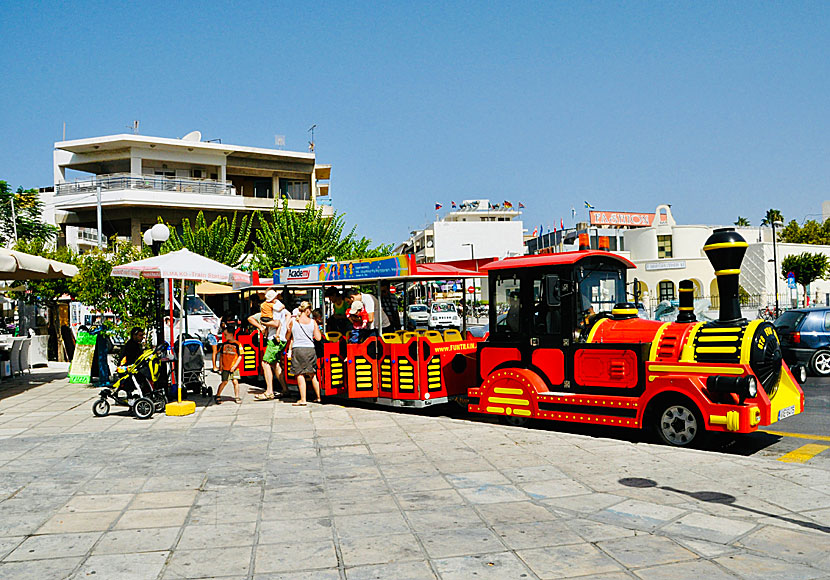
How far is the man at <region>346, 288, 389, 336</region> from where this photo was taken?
38.1 ft

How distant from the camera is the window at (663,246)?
6738cm

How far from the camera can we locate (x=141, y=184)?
134 ft

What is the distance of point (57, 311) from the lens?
22844 mm

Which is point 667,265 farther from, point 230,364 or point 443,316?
point 230,364

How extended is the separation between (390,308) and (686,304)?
4564 millimetres

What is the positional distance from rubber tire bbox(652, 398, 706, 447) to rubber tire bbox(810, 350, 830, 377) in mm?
8510

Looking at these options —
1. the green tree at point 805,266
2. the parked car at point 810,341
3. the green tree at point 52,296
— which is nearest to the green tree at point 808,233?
the green tree at point 805,266

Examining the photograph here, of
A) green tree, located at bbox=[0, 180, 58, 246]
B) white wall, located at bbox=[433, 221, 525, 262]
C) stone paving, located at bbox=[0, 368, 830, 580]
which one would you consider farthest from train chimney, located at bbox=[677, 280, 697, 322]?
white wall, located at bbox=[433, 221, 525, 262]

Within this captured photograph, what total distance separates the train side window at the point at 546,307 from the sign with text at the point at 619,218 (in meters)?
76.3

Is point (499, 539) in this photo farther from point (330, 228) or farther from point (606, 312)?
point (330, 228)

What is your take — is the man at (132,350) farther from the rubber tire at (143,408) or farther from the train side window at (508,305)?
the train side window at (508,305)

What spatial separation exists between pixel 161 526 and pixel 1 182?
161 feet

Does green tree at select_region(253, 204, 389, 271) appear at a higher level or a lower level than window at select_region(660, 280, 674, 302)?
higher

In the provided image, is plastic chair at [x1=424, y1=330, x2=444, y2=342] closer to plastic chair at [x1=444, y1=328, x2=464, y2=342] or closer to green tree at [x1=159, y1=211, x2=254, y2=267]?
plastic chair at [x1=444, y1=328, x2=464, y2=342]
